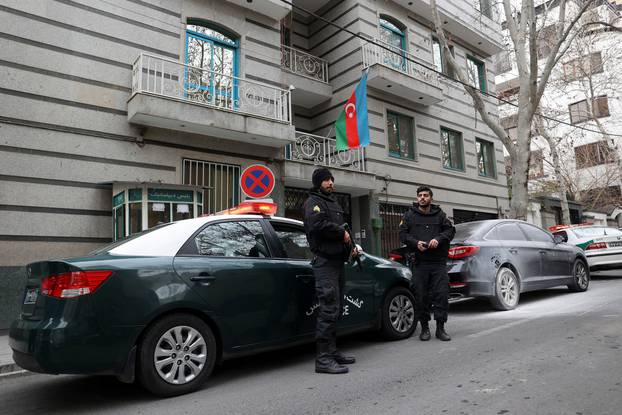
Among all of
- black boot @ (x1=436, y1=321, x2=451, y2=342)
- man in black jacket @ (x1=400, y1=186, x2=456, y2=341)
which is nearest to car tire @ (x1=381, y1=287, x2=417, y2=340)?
man in black jacket @ (x1=400, y1=186, x2=456, y2=341)

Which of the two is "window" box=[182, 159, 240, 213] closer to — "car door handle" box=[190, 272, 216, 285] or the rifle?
the rifle

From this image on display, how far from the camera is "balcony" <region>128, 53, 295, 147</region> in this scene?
933 cm

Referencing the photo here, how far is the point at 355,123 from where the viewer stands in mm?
11867

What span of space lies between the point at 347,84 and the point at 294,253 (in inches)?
432

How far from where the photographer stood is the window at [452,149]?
55.9ft

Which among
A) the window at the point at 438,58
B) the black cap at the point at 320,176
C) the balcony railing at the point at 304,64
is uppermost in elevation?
the window at the point at 438,58

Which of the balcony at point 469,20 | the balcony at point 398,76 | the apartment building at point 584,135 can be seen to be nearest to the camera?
the balcony at point 398,76

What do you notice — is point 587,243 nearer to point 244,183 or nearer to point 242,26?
point 244,183

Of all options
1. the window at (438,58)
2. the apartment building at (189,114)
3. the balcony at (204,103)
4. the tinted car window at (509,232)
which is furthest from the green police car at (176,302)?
the window at (438,58)

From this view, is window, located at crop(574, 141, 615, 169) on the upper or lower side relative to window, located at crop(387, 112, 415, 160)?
upper

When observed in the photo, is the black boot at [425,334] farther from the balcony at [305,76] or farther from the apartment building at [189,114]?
the balcony at [305,76]

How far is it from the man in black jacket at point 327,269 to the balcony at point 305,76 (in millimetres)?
9981

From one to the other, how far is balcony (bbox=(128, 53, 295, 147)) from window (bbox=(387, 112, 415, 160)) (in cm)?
480

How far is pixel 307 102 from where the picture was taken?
15.3m
